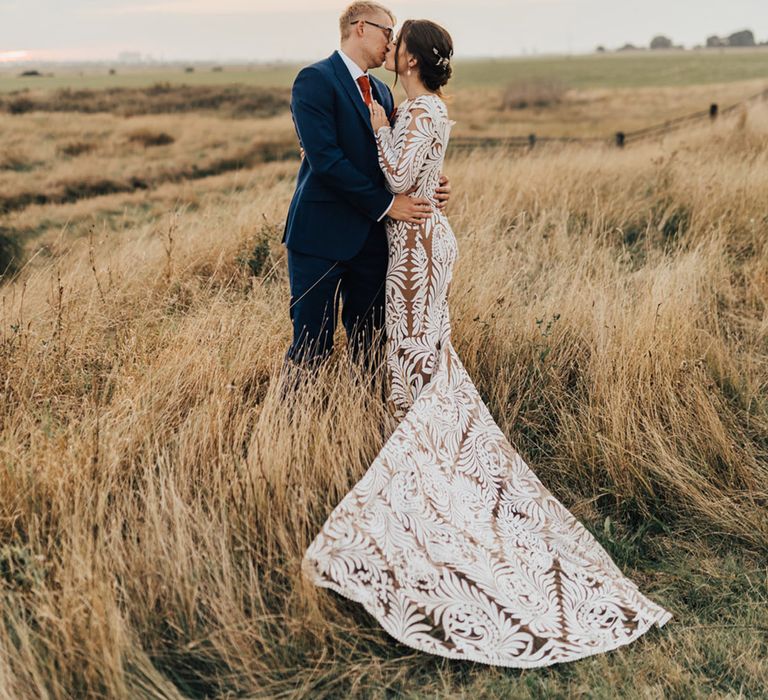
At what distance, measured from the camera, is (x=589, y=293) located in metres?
5.25

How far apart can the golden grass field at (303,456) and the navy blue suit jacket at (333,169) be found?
71 cm

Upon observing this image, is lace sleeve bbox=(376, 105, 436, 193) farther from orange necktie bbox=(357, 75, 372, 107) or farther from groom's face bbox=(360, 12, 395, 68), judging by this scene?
groom's face bbox=(360, 12, 395, 68)

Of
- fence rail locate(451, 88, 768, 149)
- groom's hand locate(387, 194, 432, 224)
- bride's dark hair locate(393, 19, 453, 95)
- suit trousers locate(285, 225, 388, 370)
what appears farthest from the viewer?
fence rail locate(451, 88, 768, 149)

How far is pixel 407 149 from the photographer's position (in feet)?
11.1

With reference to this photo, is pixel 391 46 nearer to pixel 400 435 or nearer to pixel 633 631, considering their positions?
pixel 400 435

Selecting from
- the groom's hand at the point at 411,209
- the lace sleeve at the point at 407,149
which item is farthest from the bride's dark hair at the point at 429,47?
the groom's hand at the point at 411,209

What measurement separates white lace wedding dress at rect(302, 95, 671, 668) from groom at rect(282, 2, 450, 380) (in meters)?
0.18

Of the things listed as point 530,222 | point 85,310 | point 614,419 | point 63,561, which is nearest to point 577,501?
point 614,419

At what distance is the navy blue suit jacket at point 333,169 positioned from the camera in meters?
3.56

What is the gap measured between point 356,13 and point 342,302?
57.4 inches

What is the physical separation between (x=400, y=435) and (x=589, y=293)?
261cm

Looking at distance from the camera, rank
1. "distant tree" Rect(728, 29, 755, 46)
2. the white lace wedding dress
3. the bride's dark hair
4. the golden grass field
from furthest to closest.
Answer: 1. "distant tree" Rect(728, 29, 755, 46)
2. the bride's dark hair
3. the white lace wedding dress
4. the golden grass field

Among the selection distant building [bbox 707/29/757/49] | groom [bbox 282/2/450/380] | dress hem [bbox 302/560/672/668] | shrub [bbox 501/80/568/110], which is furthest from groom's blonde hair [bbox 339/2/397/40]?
distant building [bbox 707/29/757/49]

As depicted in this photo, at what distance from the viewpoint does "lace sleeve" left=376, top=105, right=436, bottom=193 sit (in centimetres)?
337
